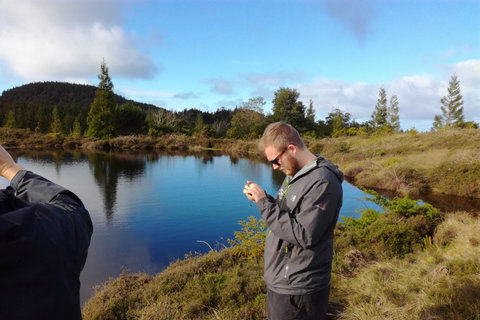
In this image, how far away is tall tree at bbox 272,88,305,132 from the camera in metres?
34.3

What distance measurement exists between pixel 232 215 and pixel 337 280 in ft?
15.1

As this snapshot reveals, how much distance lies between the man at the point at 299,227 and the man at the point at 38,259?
→ 1098mm

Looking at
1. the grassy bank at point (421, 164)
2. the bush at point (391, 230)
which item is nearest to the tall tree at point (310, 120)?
the grassy bank at point (421, 164)

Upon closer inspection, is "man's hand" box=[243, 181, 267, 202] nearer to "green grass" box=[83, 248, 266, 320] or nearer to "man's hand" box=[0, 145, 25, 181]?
"man's hand" box=[0, 145, 25, 181]

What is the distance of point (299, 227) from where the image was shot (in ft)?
5.32

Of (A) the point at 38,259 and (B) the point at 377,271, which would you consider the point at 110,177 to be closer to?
(B) the point at 377,271

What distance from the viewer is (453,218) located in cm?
576

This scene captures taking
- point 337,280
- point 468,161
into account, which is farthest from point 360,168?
point 337,280

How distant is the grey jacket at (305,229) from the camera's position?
1.60 m

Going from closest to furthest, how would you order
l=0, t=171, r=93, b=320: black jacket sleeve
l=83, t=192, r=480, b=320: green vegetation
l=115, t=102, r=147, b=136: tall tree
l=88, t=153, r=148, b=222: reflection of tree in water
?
1. l=0, t=171, r=93, b=320: black jacket sleeve
2. l=83, t=192, r=480, b=320: green vegetation
3. l=88, t=153, r=148, b=222: reflection of tree in water
4. l=115, t=102, r=147, b=136: tall tree

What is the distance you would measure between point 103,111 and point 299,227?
3482 cm

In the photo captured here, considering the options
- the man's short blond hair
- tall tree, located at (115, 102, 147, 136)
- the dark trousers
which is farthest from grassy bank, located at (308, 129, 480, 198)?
tall tree, located at (115, 102, 147, 136)

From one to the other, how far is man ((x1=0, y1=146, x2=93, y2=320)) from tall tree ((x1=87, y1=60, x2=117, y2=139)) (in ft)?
111

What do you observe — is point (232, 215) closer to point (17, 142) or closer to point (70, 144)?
point (70, 144)
